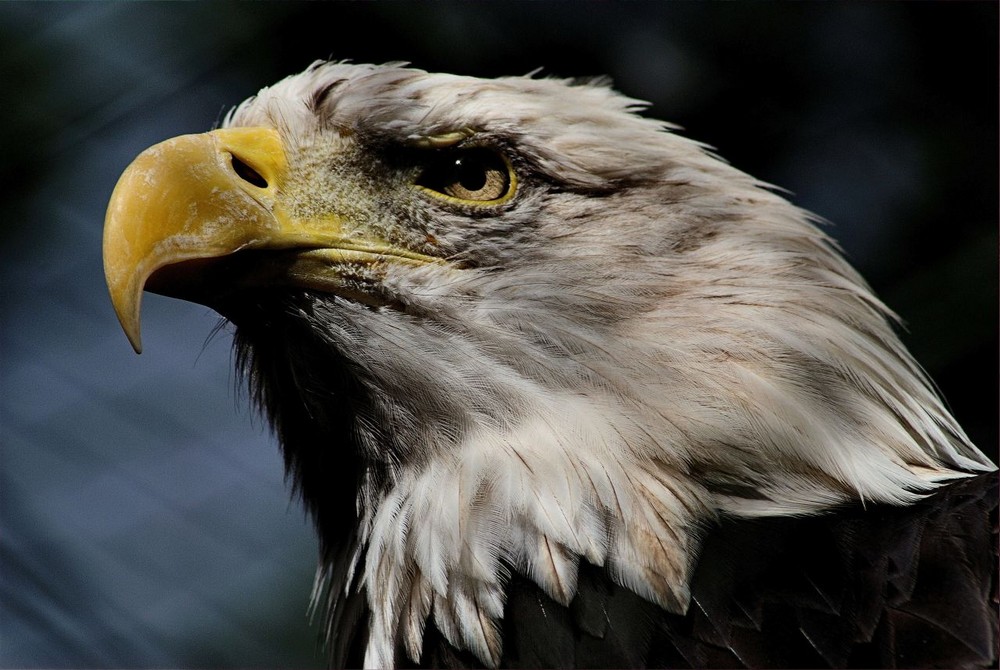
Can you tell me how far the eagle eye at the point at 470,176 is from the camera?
1.07 m

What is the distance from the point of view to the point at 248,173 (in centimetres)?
105

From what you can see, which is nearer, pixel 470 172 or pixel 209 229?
pixel 209 229

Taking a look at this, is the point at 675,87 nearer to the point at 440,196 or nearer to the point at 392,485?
the point at 440,196

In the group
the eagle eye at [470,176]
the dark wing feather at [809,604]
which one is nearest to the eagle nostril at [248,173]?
the eagle eye at [470,176]

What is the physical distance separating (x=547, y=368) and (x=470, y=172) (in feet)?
0.76

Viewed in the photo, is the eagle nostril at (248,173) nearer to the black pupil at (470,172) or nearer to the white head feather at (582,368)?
the white head feather at (582,368)

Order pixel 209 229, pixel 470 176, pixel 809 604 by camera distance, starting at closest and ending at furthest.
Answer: pixel 809 604, pixel 209 229, pixel 470 176

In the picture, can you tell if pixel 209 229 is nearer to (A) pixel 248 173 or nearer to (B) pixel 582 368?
(A) pixel 248 173

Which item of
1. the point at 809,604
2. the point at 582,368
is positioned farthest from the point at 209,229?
the point at 809,604

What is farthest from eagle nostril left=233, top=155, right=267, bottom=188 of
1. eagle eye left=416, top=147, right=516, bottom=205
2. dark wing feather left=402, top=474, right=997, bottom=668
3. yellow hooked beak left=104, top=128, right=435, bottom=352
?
dark wing feather left=402, top=474, right=997, bottom=668

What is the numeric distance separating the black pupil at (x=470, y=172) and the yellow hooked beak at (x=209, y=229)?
0.10m

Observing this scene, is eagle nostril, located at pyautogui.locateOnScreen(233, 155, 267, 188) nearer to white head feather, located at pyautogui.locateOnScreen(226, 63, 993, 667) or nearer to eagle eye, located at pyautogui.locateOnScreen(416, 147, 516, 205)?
white head feather, located at pyautogui.locateOnScreen(226, 63, 993, 667)

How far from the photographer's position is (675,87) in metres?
2.11

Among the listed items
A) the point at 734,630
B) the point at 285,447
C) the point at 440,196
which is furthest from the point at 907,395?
the point at 285,447
